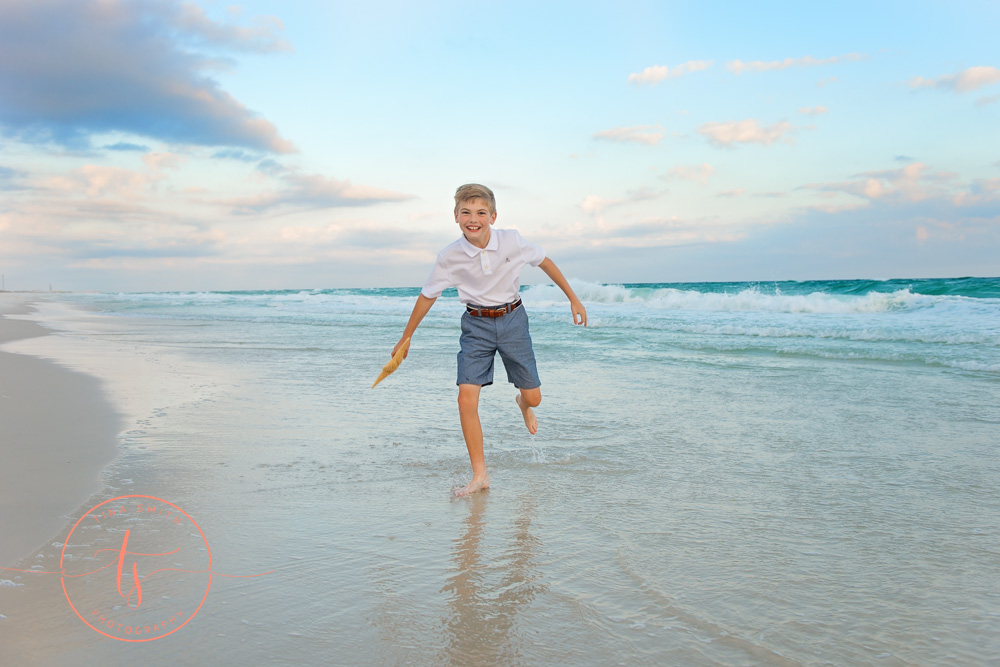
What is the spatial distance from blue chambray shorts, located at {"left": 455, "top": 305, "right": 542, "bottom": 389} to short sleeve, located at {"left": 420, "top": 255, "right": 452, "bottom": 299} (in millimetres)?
212

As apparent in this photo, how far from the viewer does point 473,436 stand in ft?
12.8

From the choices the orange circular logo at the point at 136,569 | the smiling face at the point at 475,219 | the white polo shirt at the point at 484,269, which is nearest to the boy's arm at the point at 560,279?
the white polo shirt at the point at 484,269

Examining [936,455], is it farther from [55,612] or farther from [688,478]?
[55,612]

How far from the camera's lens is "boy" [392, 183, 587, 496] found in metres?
3.87

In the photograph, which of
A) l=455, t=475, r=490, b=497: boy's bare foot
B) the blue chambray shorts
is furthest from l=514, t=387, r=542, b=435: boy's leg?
l=455, t=475, r=490, b=497: boy's bare foot

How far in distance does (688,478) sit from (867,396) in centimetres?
354

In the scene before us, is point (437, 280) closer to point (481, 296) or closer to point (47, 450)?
point (481, 296)

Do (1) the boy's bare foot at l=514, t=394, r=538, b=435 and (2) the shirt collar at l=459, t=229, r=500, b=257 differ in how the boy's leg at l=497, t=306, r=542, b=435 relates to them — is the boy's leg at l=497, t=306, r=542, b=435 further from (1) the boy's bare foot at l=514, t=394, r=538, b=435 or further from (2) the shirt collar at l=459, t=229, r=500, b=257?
(2) the shirt collar at l=459, t=229, r=500, b=257

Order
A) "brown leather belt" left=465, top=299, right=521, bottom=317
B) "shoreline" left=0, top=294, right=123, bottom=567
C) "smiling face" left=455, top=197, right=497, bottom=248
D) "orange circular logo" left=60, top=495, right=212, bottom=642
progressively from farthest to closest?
"brown leather belt" left=465, top=299, right=521, bottom=317
"smiling face" left=455, top=197, right=497, bottom=248
"shoreline" left=0, top=294, right=123, bottom=567
"orange circular logo" left=60, top=495, right=212, bottom=642

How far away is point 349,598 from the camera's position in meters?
2.40

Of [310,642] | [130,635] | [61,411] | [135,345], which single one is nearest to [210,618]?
[130,635]

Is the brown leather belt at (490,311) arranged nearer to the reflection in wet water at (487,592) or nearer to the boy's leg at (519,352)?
the boy's leg at (519,352)

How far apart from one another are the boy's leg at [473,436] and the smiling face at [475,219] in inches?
33.8

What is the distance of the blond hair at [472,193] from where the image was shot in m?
3.84
